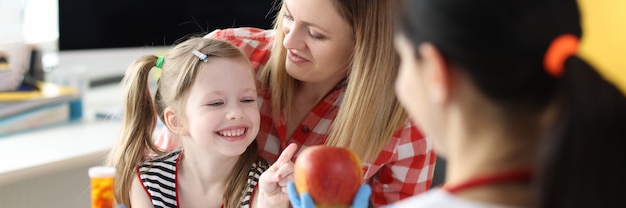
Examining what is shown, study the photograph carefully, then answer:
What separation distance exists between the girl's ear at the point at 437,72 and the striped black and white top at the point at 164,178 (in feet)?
2.38

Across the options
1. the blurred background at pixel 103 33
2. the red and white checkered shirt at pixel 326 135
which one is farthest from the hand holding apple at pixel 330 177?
the blurred background at pixel 103 33

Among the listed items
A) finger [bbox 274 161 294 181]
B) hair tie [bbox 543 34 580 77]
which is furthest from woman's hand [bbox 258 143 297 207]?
hair tie [bbox 543 34 580 77]

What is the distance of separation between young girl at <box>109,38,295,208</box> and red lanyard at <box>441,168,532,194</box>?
58 centimetres

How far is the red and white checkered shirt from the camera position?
166cm

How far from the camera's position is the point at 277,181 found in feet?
4.42

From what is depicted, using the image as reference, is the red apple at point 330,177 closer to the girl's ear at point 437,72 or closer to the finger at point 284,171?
the finger at point 284,171

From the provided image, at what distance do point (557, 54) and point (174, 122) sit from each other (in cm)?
87

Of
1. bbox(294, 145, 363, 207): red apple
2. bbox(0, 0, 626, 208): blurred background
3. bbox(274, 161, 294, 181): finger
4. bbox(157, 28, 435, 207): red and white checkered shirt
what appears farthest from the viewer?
bbox(0, 0, 626, 208): blurred background

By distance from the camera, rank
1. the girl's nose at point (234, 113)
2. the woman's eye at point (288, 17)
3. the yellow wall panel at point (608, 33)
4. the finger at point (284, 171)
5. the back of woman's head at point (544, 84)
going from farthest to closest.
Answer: the yellow wall panel at point (608, 33) < the woman's eye at point (288, 17) < the girl's nose at point (234, 113) < the finger at point (284, 171) < the back of woman's head at point (544, 84)

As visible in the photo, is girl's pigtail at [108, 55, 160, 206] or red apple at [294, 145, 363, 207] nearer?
red apple at [294, 145, 363, 207]

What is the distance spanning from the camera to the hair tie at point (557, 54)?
2.63 ft

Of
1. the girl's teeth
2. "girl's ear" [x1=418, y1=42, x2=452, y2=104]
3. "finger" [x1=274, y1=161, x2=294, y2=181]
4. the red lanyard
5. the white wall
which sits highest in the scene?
"girl's ear" [x1=418, y1=42, x2=452, y2=104]

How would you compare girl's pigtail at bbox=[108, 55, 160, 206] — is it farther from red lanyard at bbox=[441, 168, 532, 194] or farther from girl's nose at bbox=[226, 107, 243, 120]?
red lanyard at bbox=[441, 168, 532, 194]

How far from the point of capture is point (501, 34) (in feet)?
2.60
